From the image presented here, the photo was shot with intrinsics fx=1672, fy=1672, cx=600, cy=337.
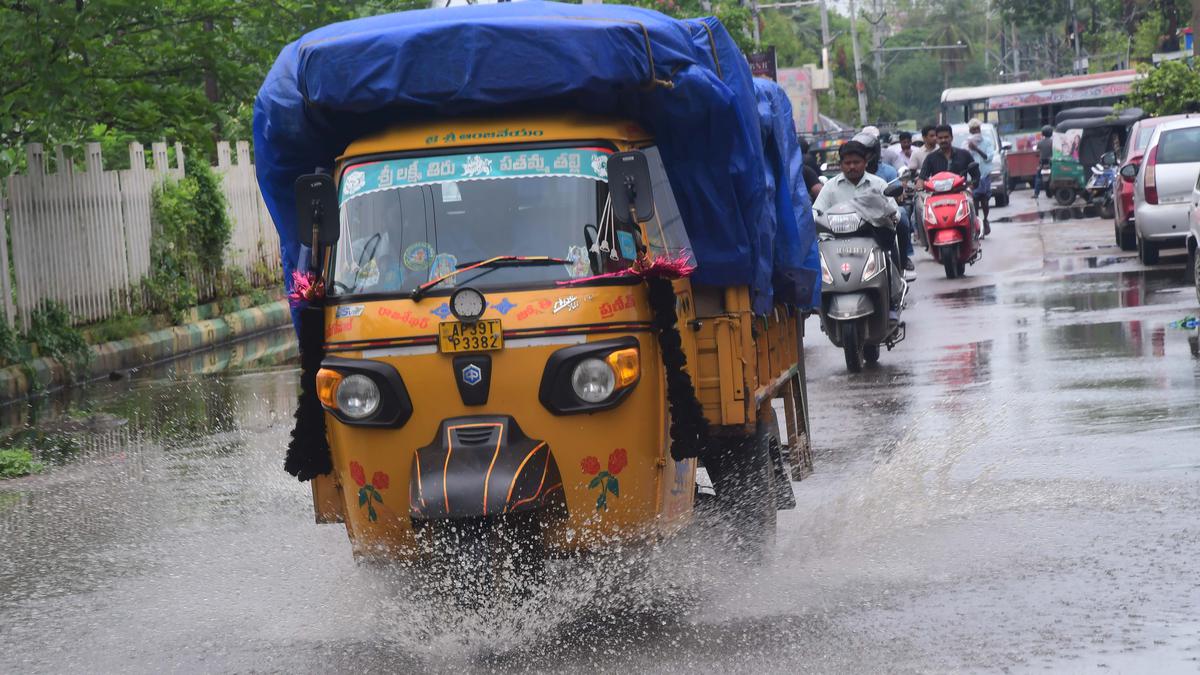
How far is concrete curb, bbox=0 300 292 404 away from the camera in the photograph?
16.1m

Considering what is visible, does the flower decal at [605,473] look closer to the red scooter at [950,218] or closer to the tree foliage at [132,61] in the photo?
the tree foliage at [132,61]

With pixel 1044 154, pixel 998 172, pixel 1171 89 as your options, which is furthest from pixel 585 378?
pixel 1044 154

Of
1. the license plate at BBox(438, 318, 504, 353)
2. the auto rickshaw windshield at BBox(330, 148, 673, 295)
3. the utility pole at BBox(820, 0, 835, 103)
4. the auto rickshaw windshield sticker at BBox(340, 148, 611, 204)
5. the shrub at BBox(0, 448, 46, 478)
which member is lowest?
the shrub at BBox(0, 448, 46, 478)

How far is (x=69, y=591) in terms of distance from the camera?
7.50 meters

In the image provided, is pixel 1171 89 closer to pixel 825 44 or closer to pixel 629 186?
pixel 629 186

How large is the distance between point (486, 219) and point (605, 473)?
1071 mm

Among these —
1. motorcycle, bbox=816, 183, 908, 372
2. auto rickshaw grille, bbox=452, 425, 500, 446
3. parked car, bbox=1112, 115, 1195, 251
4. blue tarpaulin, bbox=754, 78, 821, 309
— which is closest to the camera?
auto rickshaw grille, bbox=452, 425, 500, 446

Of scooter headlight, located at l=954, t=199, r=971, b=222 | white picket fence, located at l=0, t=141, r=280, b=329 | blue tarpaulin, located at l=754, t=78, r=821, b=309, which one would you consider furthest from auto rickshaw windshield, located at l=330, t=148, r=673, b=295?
scooter headlight, located at l=954, t=199, r=971, b=222

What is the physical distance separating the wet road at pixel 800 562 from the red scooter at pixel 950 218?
7246 millimetres

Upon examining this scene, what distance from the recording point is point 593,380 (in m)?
6.07

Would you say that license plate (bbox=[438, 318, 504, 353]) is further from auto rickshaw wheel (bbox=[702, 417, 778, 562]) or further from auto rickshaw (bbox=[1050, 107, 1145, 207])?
auto rickshaw (bbox=[1050, 107, 1145, 207])

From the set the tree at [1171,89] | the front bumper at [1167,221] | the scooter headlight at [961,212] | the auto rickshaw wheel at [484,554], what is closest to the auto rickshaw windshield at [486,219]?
the auto rickshaw wheel at [484,554]

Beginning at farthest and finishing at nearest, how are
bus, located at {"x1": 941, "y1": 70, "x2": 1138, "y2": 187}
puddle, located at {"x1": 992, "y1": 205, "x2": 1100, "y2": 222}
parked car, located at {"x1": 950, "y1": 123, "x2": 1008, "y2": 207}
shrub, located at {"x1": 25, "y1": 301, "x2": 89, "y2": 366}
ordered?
bus, located at {"x1": 941, "y1": 70, "x2": 1138, "y2": 187} < parked car, located at {"x1": 950, "y1": 123, "x2": 1008, "y2": 207} < puddle, located at {"x1": 992, "y1": 205, "x2": 1100, "y2": 222} < shrub, located at {"x1": 25, "y1": 301, "x2": 89, "y2": 366}

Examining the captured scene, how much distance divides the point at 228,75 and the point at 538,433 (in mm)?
14519
